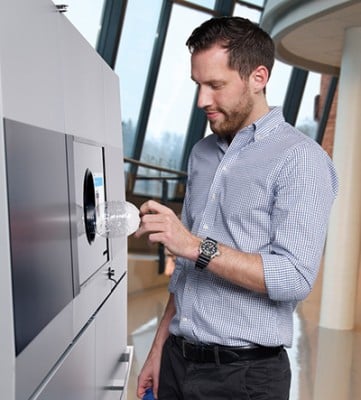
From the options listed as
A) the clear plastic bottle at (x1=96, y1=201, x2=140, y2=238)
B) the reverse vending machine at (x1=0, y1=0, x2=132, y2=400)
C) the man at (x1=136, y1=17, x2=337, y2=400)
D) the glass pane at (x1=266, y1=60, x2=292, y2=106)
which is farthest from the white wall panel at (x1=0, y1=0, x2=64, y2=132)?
the glass pane at (x1=266, y1=60, x2=292, y2=106)

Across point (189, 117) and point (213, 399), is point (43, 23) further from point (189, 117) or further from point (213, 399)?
point (189, 117)

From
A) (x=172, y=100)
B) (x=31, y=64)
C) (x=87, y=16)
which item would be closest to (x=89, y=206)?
(x=31, y=64)

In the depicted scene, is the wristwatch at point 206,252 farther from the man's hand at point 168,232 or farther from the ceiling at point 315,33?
the ceiling at point 315,33

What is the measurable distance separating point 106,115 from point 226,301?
1.07 metres

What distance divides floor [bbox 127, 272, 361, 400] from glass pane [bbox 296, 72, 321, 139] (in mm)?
6257

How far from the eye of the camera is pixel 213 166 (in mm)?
1801

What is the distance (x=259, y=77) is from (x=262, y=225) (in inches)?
16.8

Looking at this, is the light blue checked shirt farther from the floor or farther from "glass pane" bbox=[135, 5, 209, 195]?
"glass pane" bbox=[135, 5, 209, 195]

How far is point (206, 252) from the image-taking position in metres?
1.46

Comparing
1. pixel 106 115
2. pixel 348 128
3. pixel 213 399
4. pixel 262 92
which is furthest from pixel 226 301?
pixel 348 128

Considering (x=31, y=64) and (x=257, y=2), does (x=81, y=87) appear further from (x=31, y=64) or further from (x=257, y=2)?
(x=257, y=2)

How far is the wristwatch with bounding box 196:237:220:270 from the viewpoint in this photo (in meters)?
Result: 1.46

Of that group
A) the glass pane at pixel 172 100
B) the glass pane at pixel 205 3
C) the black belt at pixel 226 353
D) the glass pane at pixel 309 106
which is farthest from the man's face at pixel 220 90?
the glass pane at pixel 309 106

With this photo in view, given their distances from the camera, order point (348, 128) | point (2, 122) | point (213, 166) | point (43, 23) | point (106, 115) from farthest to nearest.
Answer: point (348, 128), point (106, 115), point (213, 166), point (43, 23), point (2, 122)
